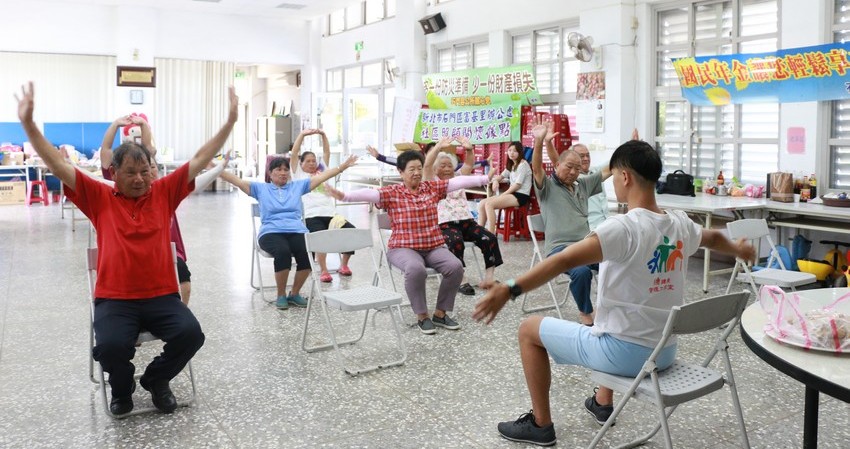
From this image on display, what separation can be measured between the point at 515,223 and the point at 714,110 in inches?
104

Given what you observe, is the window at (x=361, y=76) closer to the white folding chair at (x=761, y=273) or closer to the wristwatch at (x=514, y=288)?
the white folding chair at (x=761, y=273)

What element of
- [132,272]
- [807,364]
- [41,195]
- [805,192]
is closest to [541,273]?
[807,364]

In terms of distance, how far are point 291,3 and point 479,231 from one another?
9271mm

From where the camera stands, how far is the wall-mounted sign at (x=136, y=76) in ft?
45.9

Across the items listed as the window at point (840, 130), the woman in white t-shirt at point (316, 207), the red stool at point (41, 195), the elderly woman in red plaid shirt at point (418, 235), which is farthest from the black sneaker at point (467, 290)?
the red stool at point (41, 195)

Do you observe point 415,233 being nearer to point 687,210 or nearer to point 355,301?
point 355,301

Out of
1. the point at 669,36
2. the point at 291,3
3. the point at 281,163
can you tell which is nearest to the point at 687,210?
the point at 669,36

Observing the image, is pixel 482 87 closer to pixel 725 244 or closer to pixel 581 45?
pixel 581 45

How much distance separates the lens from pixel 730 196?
24.2ft

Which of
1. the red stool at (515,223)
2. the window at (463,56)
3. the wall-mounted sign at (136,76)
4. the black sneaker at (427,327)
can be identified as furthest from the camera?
the wall-mounted sign at (136,76)

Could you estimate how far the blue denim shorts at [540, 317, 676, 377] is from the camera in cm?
273

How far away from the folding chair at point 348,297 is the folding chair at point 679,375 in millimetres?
1618

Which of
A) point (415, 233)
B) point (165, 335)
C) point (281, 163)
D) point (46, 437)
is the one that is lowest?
point (46, 437)

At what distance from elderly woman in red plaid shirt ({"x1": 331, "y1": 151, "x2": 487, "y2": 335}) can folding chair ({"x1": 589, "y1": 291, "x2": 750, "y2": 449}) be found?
223 cm
